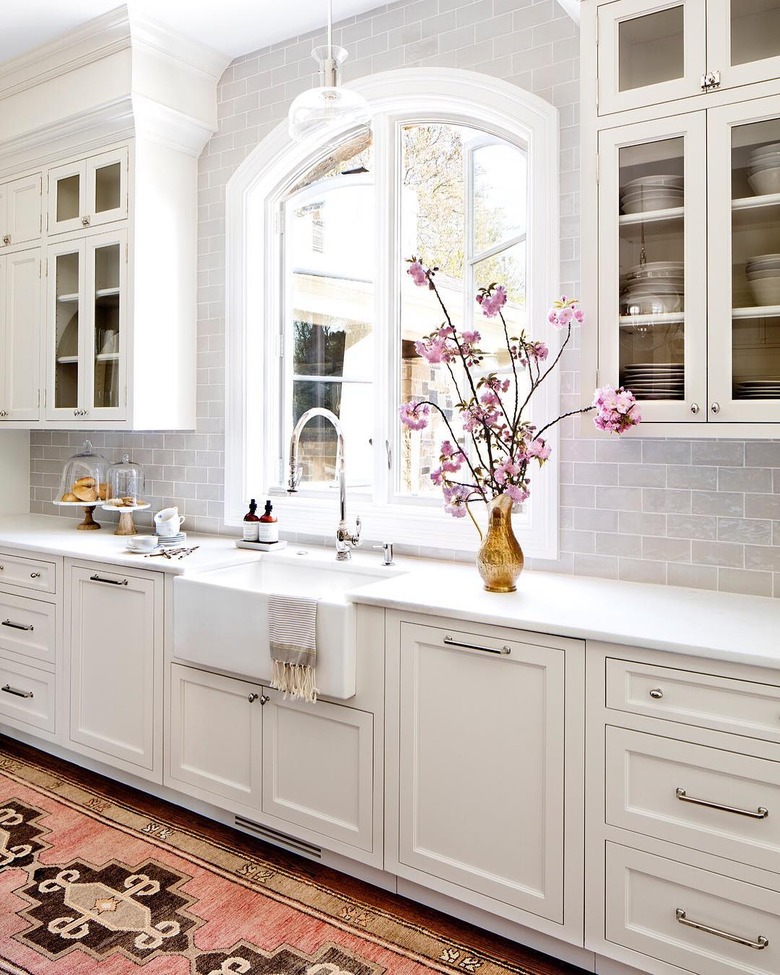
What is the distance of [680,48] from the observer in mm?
1992

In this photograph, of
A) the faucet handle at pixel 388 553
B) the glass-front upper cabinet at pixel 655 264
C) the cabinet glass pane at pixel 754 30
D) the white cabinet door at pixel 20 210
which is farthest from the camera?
the white cabinet door at pixel 20 210

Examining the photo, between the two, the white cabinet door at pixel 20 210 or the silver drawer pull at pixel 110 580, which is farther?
the white cabinet door at pixel 20 210

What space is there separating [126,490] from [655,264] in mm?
2578

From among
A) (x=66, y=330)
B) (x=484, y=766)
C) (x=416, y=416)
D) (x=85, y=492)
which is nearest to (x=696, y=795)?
(x=484, y=766)

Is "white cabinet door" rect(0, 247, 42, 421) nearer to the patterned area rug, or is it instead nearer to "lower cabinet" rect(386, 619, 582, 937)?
the patterned area rug

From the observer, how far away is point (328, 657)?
2244mm

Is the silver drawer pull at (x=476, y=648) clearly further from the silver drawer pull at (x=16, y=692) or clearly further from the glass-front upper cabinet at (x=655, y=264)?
the silver drawer pull at (x=16, y=692)

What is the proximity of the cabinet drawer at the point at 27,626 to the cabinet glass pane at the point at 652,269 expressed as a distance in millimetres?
2465

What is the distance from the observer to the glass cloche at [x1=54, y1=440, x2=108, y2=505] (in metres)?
3.59

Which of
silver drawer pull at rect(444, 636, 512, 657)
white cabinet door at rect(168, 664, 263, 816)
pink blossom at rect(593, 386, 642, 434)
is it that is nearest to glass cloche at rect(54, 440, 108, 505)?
white cabinet door at rect(168, 664, 263, 816)

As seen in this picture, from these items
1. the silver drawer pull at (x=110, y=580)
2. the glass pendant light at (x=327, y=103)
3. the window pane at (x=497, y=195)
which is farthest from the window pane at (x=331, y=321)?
the glass pendant light at (x=327, y=103)

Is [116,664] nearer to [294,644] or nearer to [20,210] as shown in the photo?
[294,644]

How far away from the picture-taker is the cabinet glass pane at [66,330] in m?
3.40

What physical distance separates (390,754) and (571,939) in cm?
65
